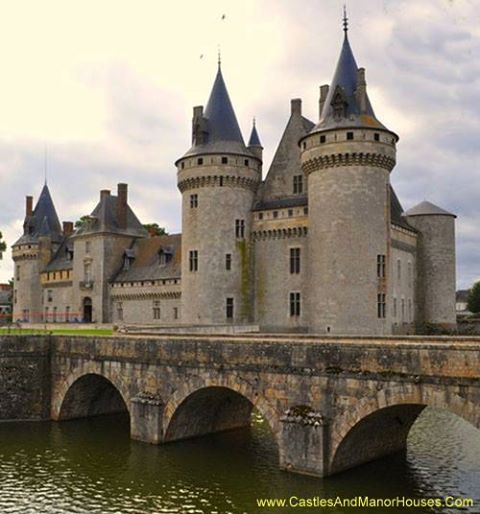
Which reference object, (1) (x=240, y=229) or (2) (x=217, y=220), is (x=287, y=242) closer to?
(1) (x=240, y=229)

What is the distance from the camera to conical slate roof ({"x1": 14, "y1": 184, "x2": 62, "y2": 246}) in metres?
55.1

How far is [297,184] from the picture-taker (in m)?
36.2

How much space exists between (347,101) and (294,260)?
9.55m

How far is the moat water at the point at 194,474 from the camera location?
1490cm

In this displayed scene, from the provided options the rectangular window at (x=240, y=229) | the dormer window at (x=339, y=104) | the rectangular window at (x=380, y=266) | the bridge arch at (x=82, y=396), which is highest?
the dormer window at (x=339, y=104)

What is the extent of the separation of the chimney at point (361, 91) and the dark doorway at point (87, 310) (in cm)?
2750

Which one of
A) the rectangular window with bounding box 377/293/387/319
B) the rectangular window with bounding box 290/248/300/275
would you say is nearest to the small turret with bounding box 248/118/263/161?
the rectangular window with bounding box 290/248/300/275

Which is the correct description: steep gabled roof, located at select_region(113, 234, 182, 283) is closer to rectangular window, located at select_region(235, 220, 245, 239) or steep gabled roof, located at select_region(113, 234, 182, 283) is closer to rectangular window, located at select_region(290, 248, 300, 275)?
rectangular window, located at select_region(235, 220, 245, 239)

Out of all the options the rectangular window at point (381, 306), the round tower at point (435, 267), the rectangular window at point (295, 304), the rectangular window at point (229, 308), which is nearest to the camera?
the rectangular window at point (381, 306)

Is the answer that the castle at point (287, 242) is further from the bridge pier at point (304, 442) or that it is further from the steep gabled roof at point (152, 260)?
the bridge pier at point (304, 442)

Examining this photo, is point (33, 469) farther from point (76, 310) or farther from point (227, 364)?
point (76, 310)

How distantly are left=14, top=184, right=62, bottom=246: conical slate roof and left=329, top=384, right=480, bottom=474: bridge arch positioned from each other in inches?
1716

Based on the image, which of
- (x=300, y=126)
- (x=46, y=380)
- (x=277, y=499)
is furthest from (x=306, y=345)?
(x=300, y=126)

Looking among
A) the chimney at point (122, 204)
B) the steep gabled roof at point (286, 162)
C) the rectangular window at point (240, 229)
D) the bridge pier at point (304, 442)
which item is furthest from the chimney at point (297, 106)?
the bridge pier at point (304, 442)
